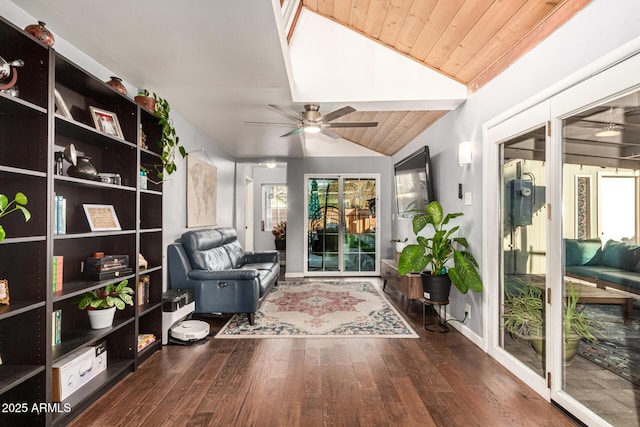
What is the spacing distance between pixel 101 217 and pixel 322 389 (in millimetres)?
1970

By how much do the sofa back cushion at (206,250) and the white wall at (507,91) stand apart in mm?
2804

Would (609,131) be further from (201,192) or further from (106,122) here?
(201,192)

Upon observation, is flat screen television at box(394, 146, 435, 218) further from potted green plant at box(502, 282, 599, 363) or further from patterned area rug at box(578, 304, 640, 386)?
patterned area rug at box(578, 304, 640, 386)

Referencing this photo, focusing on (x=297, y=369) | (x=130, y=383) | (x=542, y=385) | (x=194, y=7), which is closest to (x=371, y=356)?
Answer: (x=297, y=369)

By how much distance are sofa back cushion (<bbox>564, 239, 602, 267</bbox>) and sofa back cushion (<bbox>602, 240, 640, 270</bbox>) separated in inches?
1.8

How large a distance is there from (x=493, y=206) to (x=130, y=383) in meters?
3.14

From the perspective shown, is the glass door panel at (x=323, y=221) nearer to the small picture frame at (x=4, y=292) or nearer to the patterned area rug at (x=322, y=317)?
the patterned area rug at (x=322, y=317)

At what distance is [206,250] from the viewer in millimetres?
4246

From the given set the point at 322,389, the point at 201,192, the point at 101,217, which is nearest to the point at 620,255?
the point at 322,389

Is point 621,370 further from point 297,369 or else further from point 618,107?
point 297,369

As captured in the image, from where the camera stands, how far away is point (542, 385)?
226 cm

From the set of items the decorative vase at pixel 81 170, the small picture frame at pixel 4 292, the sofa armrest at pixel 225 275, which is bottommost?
the sofa armrest at pixel 225 275

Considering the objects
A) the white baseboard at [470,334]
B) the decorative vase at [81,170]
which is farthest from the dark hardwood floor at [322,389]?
the decorative vase at [81,170]

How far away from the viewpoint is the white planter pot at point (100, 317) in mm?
2324
